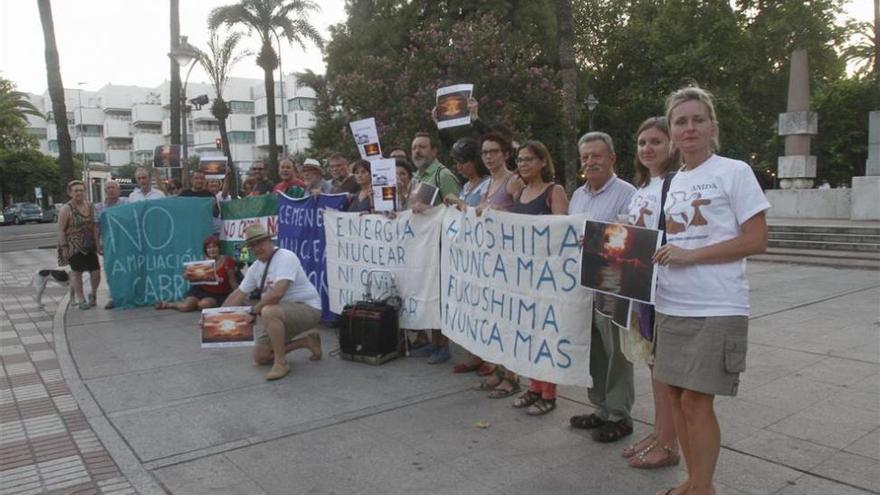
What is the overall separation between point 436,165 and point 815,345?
3669 millimetres

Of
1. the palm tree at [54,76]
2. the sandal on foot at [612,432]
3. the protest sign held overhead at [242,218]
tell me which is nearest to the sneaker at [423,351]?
the sandal on foot at [612,432]

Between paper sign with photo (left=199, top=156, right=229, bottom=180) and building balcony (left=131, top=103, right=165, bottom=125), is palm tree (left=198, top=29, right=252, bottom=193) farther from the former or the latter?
building balcony (left=131, top=103, right=165, bottom=125)

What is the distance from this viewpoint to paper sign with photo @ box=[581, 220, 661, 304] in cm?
288

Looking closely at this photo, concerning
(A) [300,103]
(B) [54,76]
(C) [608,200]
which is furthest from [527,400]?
(A) [300,103]

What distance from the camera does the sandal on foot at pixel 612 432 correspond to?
3.81 metres

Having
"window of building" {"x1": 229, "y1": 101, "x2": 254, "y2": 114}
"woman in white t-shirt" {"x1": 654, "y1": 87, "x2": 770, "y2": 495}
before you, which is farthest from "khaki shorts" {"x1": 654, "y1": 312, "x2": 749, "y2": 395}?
"window of building" {"x1": 229, "y1": 101, "x2": 254, "y2": 114}

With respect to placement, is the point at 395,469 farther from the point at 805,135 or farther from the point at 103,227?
the point at 805,135

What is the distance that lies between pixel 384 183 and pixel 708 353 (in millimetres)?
3719

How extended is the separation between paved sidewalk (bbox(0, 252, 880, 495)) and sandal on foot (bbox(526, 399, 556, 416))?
71 millimetres

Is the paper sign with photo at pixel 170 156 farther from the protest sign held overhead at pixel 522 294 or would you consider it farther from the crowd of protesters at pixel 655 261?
the protest sign held overhead at pixel 522 294

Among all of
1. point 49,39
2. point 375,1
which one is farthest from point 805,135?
point 49,39

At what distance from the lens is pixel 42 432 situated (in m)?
4.33

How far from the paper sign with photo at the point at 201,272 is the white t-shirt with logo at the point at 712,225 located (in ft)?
22.5

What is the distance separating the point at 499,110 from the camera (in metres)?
18.3
